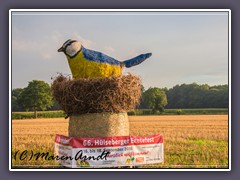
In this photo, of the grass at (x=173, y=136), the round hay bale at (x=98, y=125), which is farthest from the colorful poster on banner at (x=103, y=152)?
the grass at (x=173, y=136)

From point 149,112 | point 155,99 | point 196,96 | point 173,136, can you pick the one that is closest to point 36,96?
point 155,99

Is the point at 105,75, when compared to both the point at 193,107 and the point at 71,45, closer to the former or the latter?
the point at 71,45

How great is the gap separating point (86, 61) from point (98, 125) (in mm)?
1344

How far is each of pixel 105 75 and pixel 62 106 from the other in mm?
1186

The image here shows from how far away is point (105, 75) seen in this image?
9.12 m

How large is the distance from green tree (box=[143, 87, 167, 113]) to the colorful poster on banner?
1.74 metres

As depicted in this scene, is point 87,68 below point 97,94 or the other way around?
the other way around

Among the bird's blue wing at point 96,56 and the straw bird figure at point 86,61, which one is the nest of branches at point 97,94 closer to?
the straw bird figure at point 86,61

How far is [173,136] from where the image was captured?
13703 millimetres

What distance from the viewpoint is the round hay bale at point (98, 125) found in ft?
29.8

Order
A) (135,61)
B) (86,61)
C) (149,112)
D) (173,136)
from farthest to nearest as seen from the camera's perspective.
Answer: (173,136)
(149,112)
(135,61)
(86,61)

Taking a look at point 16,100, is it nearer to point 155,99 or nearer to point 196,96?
point 155,99

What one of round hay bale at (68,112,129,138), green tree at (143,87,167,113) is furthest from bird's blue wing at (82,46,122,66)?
green tree at (143,87,167,113)

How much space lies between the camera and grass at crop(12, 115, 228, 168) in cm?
1032
